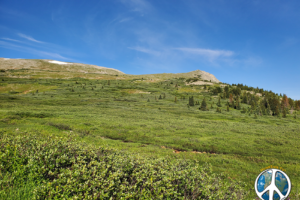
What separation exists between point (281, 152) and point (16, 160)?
32509 mm

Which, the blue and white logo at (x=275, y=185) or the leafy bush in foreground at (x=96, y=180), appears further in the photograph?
the leafy bush in foreground at (x=96, y=180)

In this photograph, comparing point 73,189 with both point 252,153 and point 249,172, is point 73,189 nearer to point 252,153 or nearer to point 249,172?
point 249,172

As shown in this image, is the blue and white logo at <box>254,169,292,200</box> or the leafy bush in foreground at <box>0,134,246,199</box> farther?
the leafy bush in foreground at <box>0,134,246,199</box>

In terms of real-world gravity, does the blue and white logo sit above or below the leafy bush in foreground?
above

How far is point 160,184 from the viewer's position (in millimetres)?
5719

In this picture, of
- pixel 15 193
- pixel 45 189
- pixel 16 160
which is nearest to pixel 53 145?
pixel 16 160

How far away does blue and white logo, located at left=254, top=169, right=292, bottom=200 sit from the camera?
2.95 metres

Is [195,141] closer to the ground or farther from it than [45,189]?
closer to the ground

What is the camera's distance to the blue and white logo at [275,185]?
2.95m

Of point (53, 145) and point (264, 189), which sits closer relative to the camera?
point (264, 189)

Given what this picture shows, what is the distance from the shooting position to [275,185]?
3.05 metres

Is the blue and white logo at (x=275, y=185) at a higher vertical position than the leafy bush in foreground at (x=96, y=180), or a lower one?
higher

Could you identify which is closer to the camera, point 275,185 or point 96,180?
point 275,185

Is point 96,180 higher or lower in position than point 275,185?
lower
